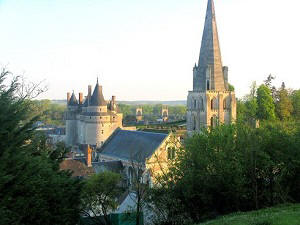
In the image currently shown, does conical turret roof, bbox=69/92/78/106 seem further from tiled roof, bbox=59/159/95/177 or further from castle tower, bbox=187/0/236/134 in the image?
tiled roof, bbox=59/159/95/177

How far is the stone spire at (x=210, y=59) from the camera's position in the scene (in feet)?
134

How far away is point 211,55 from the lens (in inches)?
1610

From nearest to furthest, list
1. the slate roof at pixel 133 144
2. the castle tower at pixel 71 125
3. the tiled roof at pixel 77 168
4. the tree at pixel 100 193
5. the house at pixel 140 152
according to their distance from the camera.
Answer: the tree at pixel 100 193 → the house at pixel 140 152 → the tiled roof at pixel 77 168 → the slate roof at pixel 133 144 → the castle tower at pixel 71 125

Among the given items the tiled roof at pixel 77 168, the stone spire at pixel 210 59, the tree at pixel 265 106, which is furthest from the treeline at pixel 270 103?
the tiled roof at pixel 77 168

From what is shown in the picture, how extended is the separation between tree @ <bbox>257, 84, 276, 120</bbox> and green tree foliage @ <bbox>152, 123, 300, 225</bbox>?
35.7m

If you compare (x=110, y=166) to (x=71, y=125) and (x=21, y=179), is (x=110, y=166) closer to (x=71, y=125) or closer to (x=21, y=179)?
(x=21, y=179)

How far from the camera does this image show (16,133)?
407 inches

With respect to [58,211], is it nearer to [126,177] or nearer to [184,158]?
[184,158]

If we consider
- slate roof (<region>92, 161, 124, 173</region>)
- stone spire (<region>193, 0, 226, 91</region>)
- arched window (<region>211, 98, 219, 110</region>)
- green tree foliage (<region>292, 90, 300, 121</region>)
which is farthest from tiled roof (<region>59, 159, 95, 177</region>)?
green tree foliage (<region>292, 90, 300, 121</region>)

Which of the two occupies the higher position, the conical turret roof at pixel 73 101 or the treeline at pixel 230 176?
the conical turret roof at pixel 73 101

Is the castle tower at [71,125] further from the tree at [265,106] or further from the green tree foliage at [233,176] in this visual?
the green tree foliage at [233,176]

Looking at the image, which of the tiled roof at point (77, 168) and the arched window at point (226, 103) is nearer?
the tiled roof at point (77, 168)

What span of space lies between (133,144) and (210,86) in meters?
14.5

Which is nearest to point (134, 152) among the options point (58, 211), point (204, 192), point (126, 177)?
point (126, 177)
